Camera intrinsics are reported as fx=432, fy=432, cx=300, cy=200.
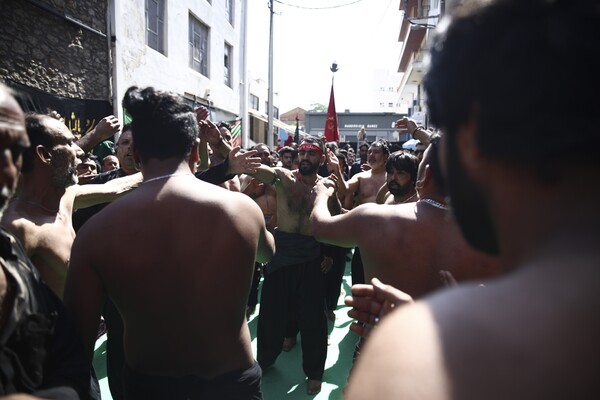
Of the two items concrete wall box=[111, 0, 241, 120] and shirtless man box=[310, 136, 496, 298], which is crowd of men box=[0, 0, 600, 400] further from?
concrete wall box=[111, 0, 241, 120]

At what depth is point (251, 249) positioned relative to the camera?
199 centimetres

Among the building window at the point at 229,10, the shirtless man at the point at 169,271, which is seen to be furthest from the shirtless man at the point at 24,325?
the building window at the point at 229,10

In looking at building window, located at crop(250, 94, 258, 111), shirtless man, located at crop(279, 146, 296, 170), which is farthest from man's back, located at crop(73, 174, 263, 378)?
building window, located at crop(250, 94, 258, 111)

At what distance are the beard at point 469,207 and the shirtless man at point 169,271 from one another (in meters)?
1.27

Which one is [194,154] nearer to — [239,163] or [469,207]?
[239,163]

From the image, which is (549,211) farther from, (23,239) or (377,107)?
(377,107)

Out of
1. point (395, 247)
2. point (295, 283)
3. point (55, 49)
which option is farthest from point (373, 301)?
point (55, 49)

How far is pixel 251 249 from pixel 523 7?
1554mm

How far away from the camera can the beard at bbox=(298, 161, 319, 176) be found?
13.9ft

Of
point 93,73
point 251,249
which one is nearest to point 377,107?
point 93,73

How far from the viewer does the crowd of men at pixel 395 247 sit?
0.57 meters

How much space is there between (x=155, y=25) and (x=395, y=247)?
35.0ft

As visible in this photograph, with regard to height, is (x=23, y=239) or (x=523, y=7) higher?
(x=523, y=7)

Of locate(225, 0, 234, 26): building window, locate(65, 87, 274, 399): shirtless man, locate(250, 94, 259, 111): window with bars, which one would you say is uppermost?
locate(225, 0, 234, 26): building window
